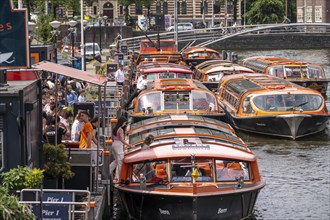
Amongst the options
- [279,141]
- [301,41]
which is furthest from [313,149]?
[301,41]

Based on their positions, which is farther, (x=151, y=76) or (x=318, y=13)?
(x=318, y=13)

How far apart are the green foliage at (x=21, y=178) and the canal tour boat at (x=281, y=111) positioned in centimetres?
2021

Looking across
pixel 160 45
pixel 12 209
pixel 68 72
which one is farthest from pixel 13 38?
pixel 160 45

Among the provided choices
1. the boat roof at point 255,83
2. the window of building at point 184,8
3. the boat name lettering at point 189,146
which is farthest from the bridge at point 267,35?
the boat name lettering at point 189,146

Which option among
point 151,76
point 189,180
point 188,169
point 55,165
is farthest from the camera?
point 151,76

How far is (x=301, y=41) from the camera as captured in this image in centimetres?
10681

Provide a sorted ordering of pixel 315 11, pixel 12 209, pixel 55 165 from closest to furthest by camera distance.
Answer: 1. pixel 12 209
2. pixel 55 165
3. pixel 315 11

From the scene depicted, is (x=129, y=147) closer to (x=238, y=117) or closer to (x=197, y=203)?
(x=197, y=203)

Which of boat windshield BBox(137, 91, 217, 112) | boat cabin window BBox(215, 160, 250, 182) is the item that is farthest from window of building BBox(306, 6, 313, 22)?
boat cabin window BBox(215, 160, 250, 182)

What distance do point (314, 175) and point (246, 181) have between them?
7.59m

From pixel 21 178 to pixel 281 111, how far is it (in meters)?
20.8

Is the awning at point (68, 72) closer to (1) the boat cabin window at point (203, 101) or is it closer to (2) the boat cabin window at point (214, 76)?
(1) the boat cabin window at point (203, 101)

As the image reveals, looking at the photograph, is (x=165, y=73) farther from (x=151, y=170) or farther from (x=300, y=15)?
(x=300, y=15)

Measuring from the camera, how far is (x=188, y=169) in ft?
68.1
